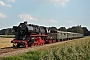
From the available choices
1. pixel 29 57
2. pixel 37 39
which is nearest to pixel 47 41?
pixel 37 39

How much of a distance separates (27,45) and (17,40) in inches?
68.4

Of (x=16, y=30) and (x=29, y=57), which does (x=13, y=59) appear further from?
(x=16, y=30)

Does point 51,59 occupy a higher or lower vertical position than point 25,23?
lower

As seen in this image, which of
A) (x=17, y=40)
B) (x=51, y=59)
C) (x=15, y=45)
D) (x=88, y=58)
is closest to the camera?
(x=51, y=59)

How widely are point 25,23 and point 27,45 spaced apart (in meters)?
3.93

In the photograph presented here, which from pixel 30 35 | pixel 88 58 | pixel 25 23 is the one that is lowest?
pixel 88 58

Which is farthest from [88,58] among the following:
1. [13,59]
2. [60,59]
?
[13,59]

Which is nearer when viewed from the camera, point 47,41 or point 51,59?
point 51,59

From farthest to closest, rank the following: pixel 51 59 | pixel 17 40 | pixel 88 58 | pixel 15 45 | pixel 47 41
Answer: pixel 47 41
pixel 15 45
pixel 17 40
pixel 88 58
pixel 51 59

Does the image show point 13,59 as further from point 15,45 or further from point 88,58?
point 15,45

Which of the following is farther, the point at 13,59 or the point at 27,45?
the point at 27,45

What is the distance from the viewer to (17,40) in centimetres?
2600

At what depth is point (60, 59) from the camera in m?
14.0

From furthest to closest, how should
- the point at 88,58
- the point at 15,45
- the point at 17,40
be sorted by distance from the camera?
the point at 15,45
the point at 17,40
the point at 88,58
